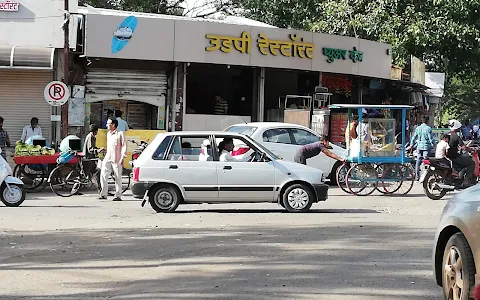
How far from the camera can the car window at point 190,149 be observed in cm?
1359

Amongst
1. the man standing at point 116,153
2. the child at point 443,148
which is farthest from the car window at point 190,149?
the child at point 443,148

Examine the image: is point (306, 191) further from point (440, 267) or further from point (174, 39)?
point (174, 39)

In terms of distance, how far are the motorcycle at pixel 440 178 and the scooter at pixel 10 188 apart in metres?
8.56

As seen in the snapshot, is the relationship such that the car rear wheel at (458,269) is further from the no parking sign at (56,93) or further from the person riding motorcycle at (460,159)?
the no parking sign at (56,93)

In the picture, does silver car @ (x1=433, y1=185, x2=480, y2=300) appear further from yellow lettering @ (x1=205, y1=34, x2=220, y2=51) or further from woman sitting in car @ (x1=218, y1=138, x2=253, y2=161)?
yellow lettering @ (x1=205, y1=34, x2=220, y2=51)

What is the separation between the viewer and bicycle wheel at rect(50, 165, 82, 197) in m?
17.4

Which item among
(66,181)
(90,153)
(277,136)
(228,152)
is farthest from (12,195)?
(277,136)

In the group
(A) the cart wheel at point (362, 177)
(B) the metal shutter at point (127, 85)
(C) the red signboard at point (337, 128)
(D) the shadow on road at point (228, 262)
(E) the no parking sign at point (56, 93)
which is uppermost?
(B) the metal shutter at point (127, 85)

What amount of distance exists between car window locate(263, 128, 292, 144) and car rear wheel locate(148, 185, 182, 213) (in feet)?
19.4

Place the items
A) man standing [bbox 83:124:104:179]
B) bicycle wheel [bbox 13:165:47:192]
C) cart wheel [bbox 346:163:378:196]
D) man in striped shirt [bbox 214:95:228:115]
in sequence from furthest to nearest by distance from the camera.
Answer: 1. man in striped shirt [bbox 214:95:228:115]
2. bicycle wheel [bbox 13:165:47:192]
3. man standing [bbox 83:124:104:179]
4. cart wheel [bbox 346:163:378:196]

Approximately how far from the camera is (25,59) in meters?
21.4

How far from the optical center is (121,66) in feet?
76.3

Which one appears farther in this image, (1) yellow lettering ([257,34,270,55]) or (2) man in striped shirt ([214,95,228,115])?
(2) man in striped shirt ([214,95,228,115])

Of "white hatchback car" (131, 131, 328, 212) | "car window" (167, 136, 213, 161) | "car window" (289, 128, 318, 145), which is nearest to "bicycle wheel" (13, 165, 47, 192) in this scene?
"white hatchback car" (131, 131, 328, 212)
